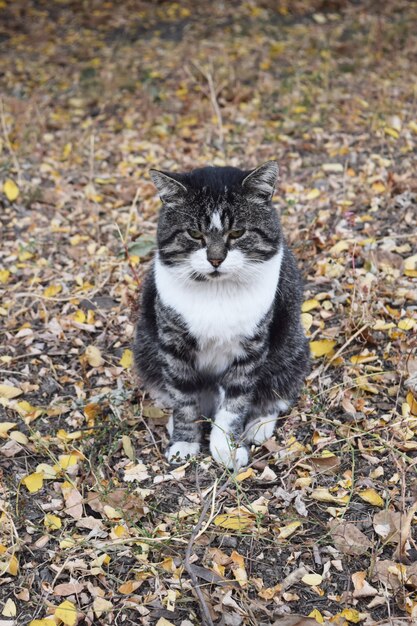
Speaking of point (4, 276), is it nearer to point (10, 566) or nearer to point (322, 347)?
point (322, 347)

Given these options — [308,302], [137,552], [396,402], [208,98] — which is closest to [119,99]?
[208,98]

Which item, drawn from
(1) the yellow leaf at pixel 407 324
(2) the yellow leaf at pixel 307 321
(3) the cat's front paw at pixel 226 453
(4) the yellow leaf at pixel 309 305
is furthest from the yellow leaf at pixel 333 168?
(3) the cat's front paw at pixel 226 453

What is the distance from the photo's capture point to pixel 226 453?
3.84m

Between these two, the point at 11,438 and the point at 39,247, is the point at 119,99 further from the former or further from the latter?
the point at 11,438

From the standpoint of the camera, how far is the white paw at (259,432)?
4031 millimetres

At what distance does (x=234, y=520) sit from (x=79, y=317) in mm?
2028

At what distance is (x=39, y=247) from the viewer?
5.72 m

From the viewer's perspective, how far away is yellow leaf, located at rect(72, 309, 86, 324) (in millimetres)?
4970

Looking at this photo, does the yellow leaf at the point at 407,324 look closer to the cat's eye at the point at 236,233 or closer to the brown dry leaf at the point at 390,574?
the cat's eye at the point at 236,233

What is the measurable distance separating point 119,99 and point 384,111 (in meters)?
2.76

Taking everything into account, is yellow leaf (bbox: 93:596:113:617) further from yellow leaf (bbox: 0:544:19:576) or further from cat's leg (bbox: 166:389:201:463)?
cat's leg (bbox: 166:389:201:463)

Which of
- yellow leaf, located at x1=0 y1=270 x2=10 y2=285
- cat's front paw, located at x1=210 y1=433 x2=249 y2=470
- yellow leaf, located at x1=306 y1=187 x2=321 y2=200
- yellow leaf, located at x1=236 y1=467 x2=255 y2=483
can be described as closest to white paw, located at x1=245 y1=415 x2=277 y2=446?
cat's front paw, located at x1=210 y1=433 x2=249 y2=470

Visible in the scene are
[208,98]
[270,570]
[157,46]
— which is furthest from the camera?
[157,46]

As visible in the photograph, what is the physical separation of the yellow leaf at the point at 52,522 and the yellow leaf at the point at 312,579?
1.17 m
